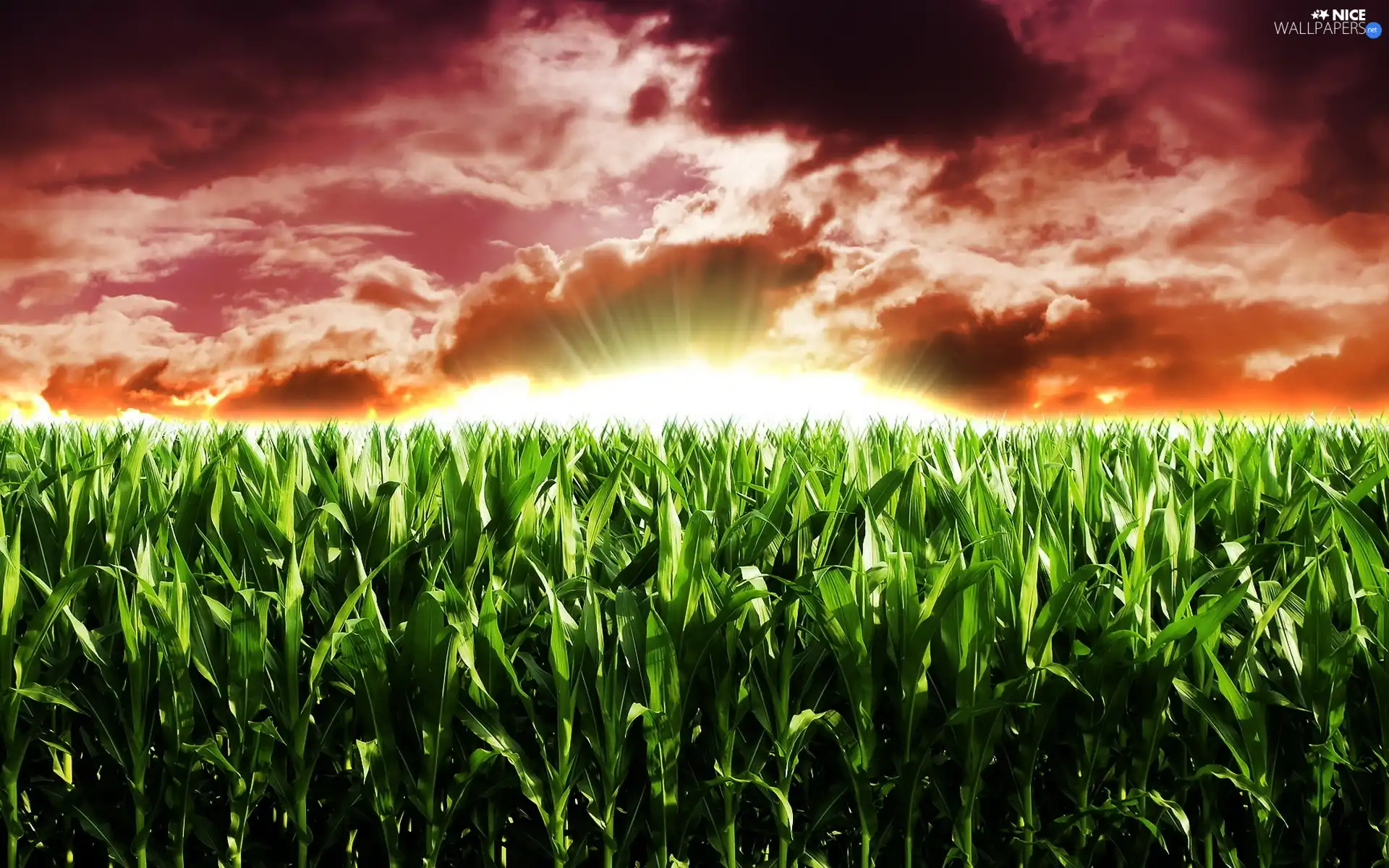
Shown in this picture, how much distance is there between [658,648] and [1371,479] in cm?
174

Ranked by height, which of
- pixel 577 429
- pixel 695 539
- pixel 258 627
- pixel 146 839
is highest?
pixel 577 429

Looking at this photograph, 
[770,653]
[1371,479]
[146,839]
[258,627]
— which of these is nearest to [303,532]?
[258,627]

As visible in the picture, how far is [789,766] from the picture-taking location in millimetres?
1580

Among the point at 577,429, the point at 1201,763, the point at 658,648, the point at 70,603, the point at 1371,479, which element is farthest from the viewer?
the point at 577,429

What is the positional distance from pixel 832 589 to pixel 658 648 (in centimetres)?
30

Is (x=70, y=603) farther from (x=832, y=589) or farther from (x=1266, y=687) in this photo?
(x=1266, y=687)

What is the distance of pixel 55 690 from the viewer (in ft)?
5.78

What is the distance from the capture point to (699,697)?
1642mm

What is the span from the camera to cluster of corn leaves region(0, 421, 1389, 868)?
159 centimetres

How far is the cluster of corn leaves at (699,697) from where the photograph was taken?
1.59 meters

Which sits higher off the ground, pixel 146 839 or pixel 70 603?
pixel 70 603

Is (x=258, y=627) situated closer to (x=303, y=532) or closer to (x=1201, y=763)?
(x=303, y=532)

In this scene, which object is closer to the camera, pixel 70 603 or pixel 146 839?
pixel 146 839

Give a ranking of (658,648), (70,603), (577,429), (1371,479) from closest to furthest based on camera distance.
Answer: (658,648) < (70,603) < (1371,479) < (577,429)
